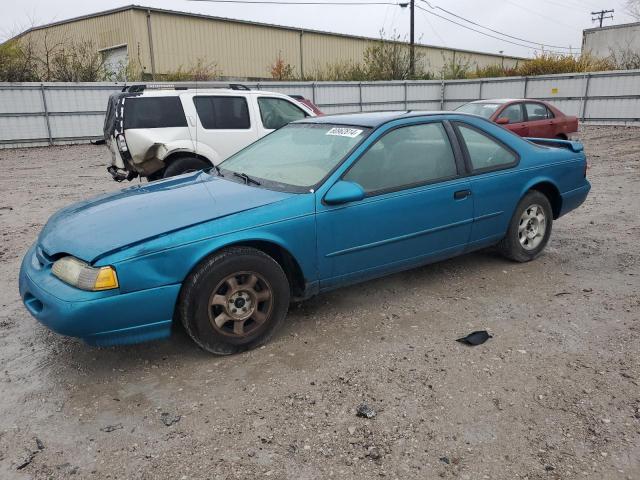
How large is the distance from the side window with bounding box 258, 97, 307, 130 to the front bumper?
5674 mm

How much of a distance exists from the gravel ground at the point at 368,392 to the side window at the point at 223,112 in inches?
167

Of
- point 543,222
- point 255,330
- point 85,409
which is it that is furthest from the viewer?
point 543,222

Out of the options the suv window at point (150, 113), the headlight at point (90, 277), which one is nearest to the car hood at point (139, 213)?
the headlight at point (90, 277)

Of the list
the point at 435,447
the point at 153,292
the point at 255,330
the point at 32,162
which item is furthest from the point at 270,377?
the point at 32,162

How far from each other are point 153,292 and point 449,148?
8.67 feet

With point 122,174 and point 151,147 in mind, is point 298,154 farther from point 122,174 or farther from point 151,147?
point 122,174

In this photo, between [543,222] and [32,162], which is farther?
[32,162]

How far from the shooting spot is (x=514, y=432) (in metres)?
2.61

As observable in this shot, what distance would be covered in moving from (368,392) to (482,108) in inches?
380

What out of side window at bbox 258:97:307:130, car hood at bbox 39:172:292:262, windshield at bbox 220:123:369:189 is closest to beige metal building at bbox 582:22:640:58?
side window at bbox 258:97:307:130

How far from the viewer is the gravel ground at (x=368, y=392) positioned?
2.44 metres

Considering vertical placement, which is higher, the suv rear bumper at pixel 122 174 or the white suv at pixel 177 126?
the white suv at pixel 177 126

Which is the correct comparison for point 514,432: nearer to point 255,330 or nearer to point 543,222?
point 255,330

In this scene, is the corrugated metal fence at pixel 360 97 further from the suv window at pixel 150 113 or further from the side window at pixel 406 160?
the side window at pixel 406 160
